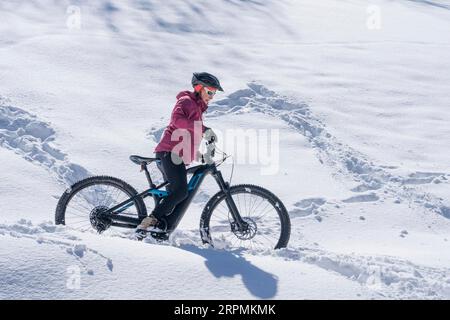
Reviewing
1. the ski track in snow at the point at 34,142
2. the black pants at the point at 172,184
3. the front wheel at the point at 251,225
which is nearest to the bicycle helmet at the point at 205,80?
the black pants at the point at 172,184

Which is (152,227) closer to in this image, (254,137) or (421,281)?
(421,281)

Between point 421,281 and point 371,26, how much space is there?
1465 cm

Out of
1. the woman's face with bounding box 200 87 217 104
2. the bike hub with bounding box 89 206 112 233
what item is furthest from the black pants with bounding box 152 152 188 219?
the woman's face with bounding box 200 87 217 104

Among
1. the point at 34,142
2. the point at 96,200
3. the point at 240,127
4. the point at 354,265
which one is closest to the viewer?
the point at 354,265

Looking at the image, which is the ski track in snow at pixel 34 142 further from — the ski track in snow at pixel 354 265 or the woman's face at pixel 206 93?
the woman's face at pixel 206 93

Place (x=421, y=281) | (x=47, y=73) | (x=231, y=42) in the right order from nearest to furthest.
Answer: (x=421, y=281), (x=47, y=73), (x=231, y=42)

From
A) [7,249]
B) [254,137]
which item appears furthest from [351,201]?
[7,249]

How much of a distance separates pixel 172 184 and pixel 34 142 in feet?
11.6

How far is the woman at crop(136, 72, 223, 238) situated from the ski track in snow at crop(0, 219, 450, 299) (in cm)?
32

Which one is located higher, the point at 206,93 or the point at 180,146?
the point at 206,93

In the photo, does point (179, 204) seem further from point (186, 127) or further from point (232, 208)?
point (186, 127)

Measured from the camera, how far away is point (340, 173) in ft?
28.3

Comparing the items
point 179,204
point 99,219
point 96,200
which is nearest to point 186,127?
point 179,204

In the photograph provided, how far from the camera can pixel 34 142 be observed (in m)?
8.28
